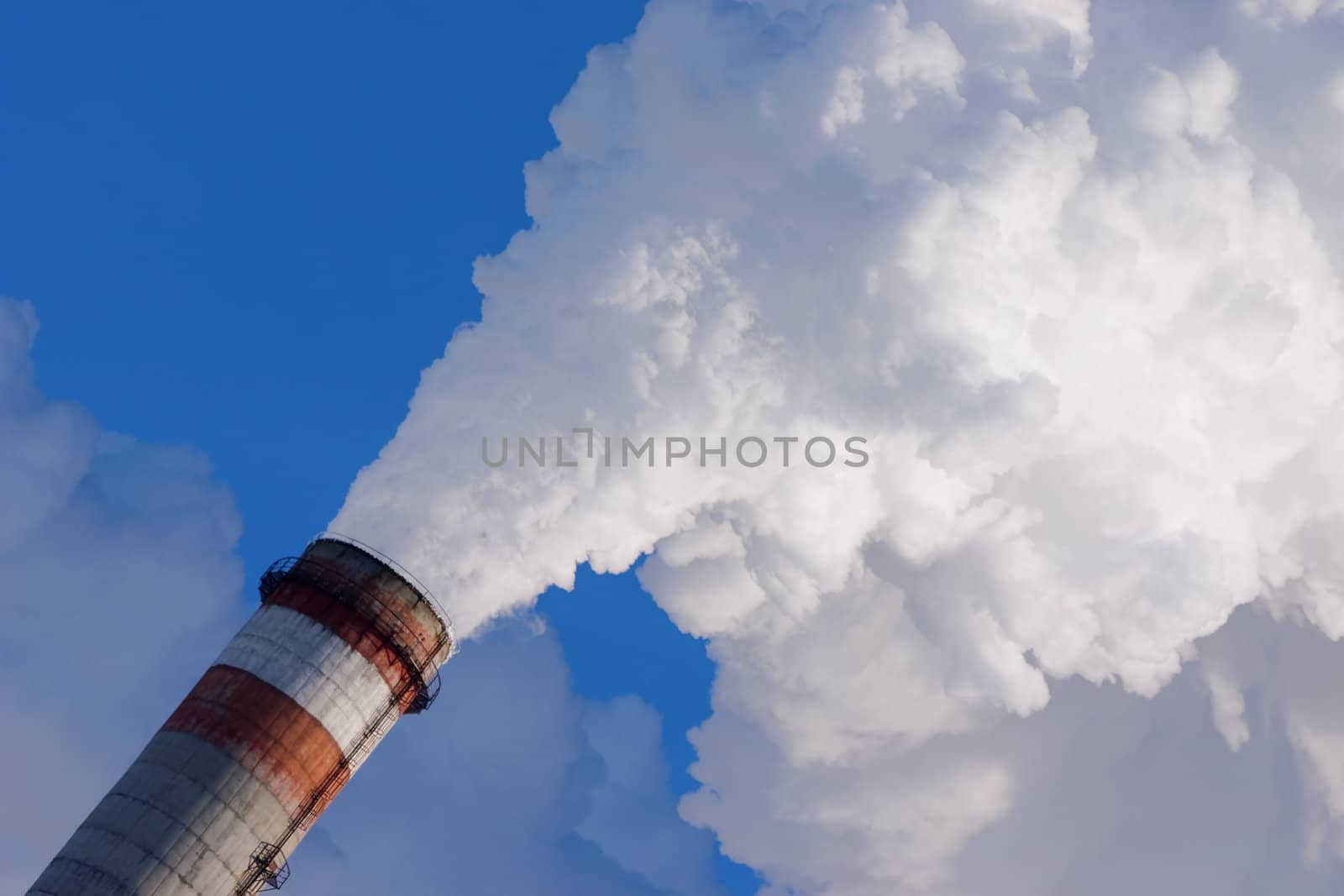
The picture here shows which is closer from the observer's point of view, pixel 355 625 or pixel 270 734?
pixel 270 734

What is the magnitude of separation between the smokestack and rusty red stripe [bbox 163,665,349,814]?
39 mm

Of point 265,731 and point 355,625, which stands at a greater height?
point 355,625

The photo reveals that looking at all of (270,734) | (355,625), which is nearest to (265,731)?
(270,734)

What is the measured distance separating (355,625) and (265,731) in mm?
4697

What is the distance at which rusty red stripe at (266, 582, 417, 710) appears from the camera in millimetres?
39719

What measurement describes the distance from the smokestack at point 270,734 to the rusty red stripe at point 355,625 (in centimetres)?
4

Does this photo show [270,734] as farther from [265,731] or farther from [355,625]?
Result: [355,625]

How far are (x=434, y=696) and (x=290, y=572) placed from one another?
6.96m

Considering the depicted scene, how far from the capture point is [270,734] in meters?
37.1

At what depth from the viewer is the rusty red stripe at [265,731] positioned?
36750 mm

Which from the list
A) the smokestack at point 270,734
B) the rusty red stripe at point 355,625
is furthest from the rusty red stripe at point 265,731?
the rusty red stripe at point 355,625

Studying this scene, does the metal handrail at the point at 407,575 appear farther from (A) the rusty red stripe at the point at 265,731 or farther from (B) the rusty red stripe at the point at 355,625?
(A) the rusty red stripe at the point at 265,731

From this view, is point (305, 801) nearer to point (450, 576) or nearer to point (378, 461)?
point (450, 576)

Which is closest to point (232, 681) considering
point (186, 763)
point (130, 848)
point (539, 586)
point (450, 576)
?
point (186, 763)
